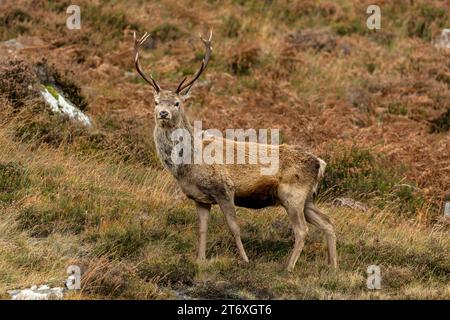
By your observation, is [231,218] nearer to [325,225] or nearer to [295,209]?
[295,209]

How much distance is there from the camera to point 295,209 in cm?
1024

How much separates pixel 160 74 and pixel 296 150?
28.3 feet

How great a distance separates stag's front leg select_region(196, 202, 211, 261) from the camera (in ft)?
33.6

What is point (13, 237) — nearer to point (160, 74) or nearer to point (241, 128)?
point (241, 128)

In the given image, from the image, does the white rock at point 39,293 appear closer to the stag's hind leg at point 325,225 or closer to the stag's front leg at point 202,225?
the stag's front leg at point 202,225

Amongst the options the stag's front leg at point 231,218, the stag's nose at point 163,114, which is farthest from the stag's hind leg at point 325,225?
the stag's nose at point 163,114

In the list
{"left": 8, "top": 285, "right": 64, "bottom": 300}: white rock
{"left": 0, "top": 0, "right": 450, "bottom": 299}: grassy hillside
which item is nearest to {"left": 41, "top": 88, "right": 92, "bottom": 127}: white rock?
{"left": 0, "top": 0, "right": 450, "bottom": 299}: grassy hillside

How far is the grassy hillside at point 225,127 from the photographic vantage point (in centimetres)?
977

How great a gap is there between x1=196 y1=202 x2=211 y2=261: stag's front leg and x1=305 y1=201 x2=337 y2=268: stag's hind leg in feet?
4.27

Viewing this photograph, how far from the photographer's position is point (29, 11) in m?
19.8

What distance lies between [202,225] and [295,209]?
1.14 meters

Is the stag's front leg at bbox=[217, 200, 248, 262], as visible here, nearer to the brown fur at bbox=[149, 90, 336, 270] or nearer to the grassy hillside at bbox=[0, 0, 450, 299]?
the brown fur at bbox=[149, 90, 336, 270]

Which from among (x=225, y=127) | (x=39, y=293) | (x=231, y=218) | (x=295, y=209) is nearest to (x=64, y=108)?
(x=225, y=127)
